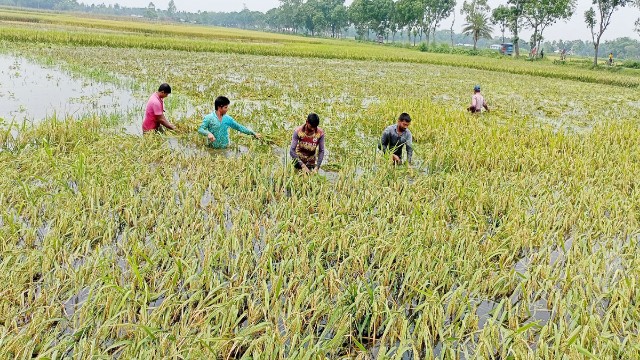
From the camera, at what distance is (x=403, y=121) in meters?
5.81

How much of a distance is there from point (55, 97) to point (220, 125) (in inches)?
217

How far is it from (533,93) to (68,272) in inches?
682

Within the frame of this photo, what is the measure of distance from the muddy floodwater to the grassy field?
128 cm

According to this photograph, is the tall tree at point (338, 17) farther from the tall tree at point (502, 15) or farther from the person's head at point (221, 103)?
the person's head at point (221, 103)

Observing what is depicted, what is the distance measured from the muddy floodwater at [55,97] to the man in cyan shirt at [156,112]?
1.37m

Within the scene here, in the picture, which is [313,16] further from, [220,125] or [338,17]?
[220,125]

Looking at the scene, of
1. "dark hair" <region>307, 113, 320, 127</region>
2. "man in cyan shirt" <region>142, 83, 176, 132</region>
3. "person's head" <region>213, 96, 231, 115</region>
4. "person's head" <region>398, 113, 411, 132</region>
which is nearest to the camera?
"dark hair" <region>307, 113, 320, 127</region>

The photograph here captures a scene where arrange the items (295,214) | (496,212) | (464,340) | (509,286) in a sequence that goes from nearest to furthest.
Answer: (464,340), (509,286), (295,214), (496,212)

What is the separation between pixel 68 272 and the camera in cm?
280

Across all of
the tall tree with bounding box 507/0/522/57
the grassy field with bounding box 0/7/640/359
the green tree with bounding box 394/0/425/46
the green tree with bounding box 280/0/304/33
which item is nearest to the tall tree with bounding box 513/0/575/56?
the tall tree with bounding box 507/0/522/57

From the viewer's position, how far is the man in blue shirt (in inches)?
242

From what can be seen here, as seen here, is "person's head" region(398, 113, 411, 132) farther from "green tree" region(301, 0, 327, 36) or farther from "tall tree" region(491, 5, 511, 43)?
"green tree" region(301, 0, 327, 36)

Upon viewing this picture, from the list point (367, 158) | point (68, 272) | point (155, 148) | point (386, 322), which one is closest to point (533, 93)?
point (367, 158)

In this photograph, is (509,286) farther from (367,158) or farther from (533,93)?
(533,93)
